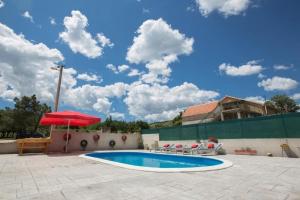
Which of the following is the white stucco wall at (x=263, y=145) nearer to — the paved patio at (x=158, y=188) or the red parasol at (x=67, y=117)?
the paved patio at (x=158, y=188)

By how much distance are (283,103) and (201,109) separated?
1043 inches

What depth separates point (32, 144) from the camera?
11945 mm

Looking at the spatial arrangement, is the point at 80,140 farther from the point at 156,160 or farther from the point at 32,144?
the point at 156,160

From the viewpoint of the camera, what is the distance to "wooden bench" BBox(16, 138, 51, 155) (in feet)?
37.0

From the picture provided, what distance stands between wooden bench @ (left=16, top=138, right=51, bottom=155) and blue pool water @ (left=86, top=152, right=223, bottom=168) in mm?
3277

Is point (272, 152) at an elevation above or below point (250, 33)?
below

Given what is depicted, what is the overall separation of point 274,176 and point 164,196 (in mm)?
3293

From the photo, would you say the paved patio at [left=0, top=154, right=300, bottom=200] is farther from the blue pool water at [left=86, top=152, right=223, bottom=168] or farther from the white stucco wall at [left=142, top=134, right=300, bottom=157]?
the white stucco wall at [left=142, top=134, right=300, bottom=157]

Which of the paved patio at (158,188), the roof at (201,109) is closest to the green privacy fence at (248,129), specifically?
the paved patio at (158,188)

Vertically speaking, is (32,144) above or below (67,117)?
below

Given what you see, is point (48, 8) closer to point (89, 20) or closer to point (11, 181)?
point (89, 20)

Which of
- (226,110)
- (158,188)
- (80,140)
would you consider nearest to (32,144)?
(80,140)

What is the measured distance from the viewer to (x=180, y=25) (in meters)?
12.3

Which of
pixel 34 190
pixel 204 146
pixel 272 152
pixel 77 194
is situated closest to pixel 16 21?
pixel 34 190
